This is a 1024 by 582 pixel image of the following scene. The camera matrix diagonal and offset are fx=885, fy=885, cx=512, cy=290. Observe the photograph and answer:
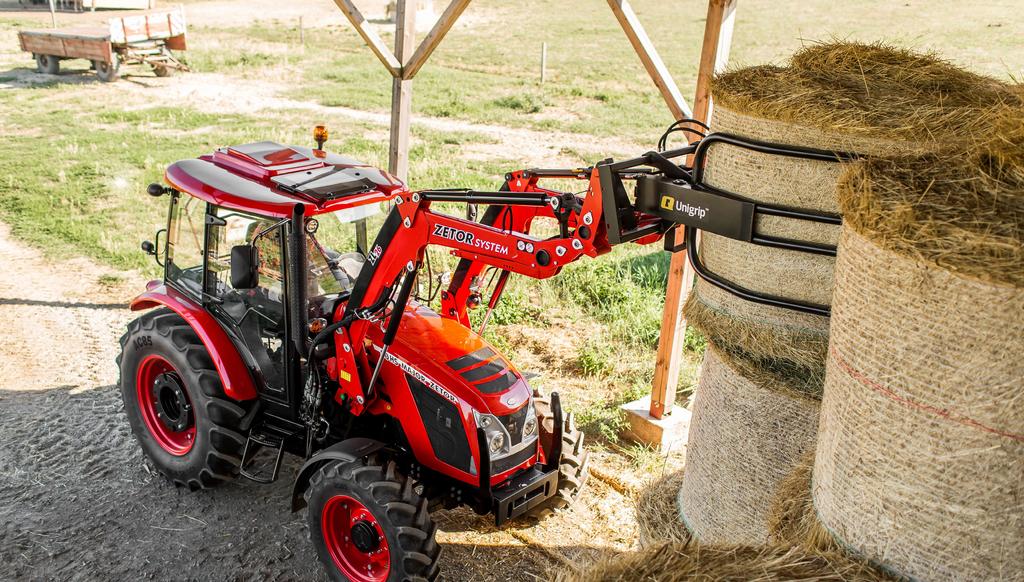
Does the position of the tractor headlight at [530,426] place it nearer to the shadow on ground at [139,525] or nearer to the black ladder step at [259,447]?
the shadow on ground at [139,525]

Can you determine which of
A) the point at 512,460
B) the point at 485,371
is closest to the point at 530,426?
the point at 512,460

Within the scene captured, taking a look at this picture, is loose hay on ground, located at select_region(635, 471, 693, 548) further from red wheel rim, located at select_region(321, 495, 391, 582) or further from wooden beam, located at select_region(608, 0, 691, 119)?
wooden beam, located at select_region(608, 0, 691, 119)

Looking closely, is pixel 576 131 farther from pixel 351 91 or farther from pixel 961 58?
pixel 961 58

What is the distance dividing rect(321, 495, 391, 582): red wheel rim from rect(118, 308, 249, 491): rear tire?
3.18 feet

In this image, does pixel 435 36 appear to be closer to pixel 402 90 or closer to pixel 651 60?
pixel 402 90

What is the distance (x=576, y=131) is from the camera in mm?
17375

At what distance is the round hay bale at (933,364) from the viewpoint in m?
2.16

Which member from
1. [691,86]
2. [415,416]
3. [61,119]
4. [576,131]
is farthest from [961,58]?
[61,119]

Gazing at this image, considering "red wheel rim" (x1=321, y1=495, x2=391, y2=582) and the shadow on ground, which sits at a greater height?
"red wheel rim" (x1=321, y1=495, x2=391, y2=582)

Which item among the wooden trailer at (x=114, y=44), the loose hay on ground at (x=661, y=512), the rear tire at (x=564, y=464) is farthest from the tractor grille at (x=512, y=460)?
the wooden trailer at (x=114, y=44)

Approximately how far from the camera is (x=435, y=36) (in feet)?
23.0

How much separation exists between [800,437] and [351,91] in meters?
18.8

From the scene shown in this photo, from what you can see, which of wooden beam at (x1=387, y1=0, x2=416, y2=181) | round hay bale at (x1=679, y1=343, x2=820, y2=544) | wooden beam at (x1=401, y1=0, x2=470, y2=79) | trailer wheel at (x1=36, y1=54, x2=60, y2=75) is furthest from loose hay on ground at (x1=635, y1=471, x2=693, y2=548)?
trailer wheel at (x1=36, y1=54, x2=60, y2=75)

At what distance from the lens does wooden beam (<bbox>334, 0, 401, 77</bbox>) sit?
23.3 ft
